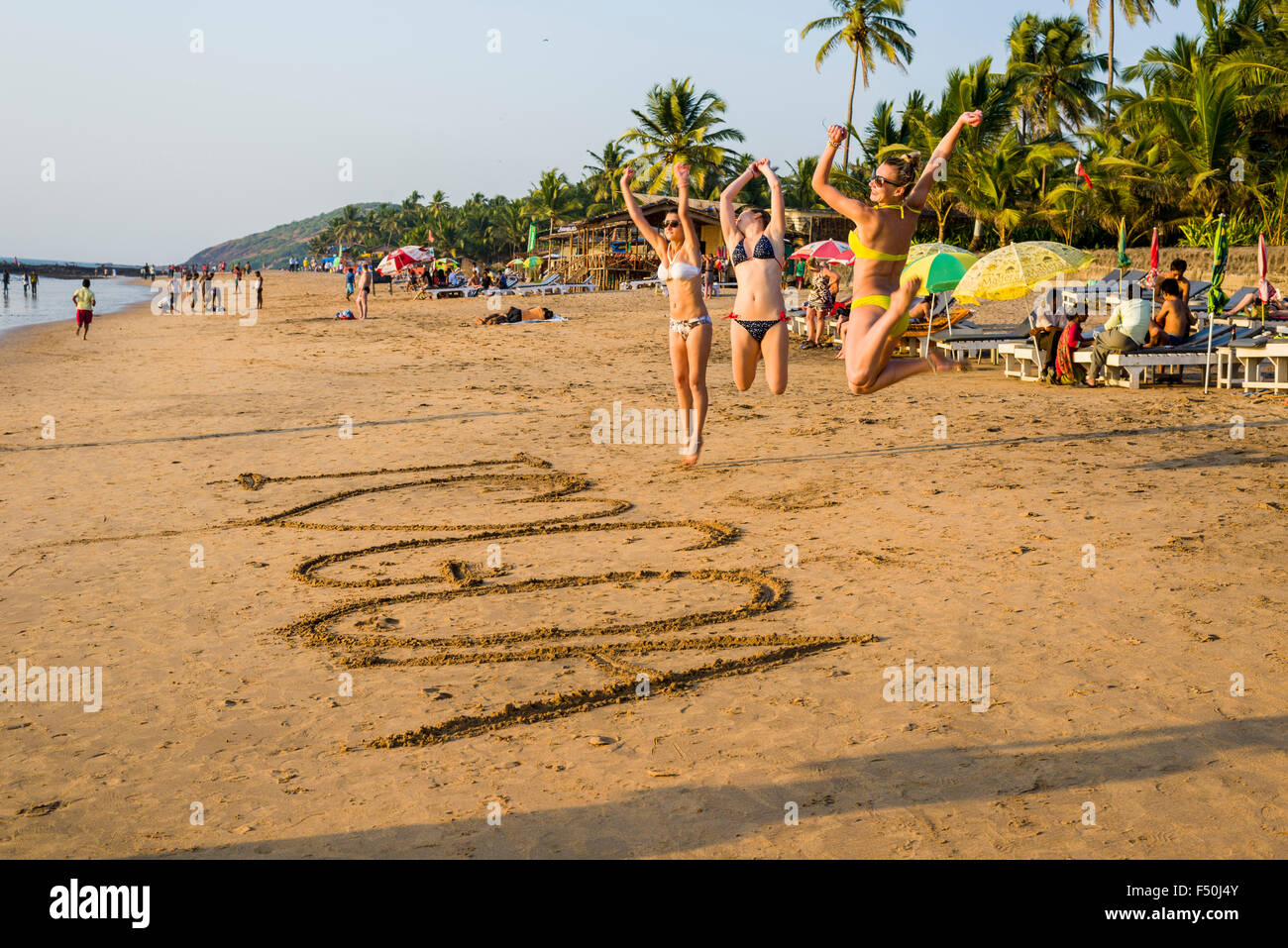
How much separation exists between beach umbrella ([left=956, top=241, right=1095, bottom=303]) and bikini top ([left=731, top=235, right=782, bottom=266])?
4338 millimetres

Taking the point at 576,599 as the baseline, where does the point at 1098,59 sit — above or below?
above

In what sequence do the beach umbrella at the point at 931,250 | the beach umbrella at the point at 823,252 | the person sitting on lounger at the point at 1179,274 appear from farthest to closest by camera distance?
the beach umbrella at the point at 823,252 → the person sitting on lounger at the point at 1179,274 → the beach umbrella at the point at 931,250

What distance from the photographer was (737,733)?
15.9ft

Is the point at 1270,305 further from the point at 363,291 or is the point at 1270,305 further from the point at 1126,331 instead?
the point at 363,291

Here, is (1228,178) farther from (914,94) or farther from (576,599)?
(576,599)

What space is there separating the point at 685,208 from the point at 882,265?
6.09 feet

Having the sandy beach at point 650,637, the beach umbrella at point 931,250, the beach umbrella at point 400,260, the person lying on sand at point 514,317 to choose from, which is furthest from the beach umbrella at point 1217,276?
the beach umbrella at point 400,260

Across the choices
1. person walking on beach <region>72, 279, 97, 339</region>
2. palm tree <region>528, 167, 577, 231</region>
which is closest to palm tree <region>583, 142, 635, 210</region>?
palm tree <region>528, 167, 577, 231</region>

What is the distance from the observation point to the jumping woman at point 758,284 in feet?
27.7

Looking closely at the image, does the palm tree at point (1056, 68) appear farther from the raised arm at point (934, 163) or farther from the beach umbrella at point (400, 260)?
the raised arm at point (934, 163)

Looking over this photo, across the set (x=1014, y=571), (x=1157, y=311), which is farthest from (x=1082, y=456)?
(x=1157, y=311)

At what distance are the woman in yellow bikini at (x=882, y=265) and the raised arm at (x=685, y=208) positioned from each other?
126 cm

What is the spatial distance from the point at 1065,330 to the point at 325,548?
41.5 feet

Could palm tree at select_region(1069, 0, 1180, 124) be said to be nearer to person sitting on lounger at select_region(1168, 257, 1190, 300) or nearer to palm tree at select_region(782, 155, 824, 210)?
palm tree at select_region(782, 155, 824, 210)
